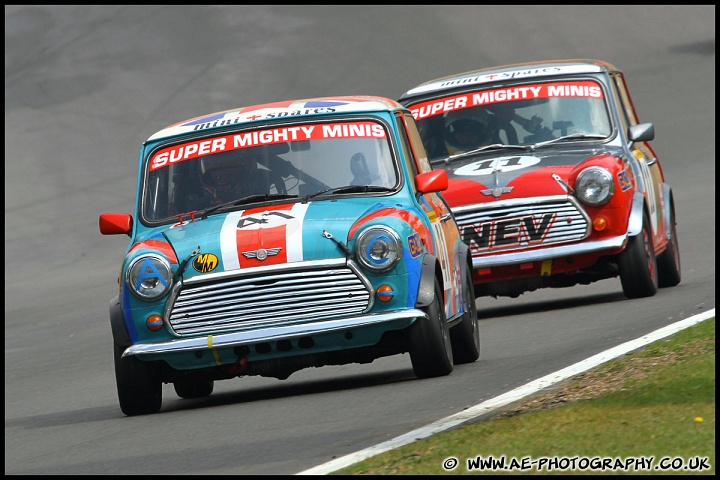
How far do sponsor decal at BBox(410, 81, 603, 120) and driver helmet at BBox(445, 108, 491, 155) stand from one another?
0.06 meters

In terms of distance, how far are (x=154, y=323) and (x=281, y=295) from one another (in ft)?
2.47

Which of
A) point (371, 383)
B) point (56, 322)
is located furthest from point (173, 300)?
point (56, 322)

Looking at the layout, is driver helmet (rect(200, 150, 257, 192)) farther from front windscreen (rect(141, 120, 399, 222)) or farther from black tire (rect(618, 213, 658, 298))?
black tire (rect(618, 213, 658, 298))

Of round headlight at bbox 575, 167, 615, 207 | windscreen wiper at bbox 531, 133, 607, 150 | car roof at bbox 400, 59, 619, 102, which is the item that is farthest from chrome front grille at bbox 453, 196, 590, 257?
car roof at bbox 400, 59, 619, 102

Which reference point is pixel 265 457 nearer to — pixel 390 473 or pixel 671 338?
pixel 390 473

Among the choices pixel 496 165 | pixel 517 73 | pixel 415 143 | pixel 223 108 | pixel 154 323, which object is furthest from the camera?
pixel 223 108

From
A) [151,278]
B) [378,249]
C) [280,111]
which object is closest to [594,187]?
[280,111]

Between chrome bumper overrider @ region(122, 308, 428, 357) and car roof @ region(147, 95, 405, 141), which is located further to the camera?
car roof @ region(147, 95, 405, 141)

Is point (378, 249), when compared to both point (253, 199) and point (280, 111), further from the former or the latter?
point (280, 111)

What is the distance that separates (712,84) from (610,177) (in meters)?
21.9

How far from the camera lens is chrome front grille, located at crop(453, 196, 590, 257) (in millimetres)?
12883

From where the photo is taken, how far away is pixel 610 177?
1279cm

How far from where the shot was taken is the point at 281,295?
359 inches

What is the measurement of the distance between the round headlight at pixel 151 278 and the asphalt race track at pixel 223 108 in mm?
710
